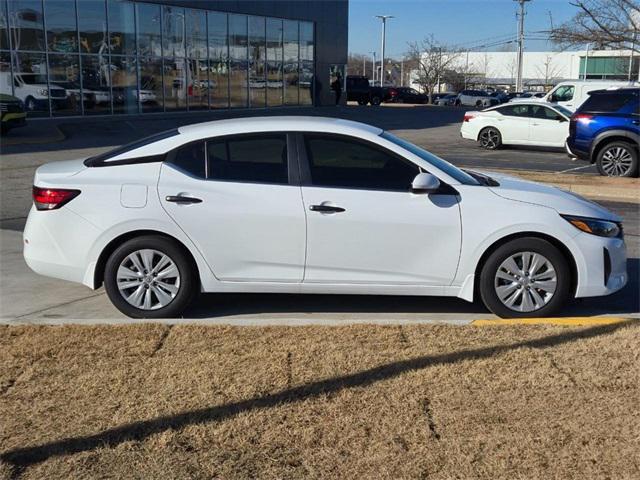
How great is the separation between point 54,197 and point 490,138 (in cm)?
1728

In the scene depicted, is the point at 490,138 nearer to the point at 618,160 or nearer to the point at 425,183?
the point at 618,160

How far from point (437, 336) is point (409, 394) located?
1031mm

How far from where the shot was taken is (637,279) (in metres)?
7.24

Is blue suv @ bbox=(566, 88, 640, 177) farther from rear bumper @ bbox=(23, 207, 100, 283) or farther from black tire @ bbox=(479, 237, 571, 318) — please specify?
rear bumper @ bbox=(23, 207, 100, 283)

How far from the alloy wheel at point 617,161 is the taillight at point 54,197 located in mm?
11707

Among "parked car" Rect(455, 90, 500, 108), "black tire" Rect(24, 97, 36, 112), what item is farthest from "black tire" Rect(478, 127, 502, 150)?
"parked car" Rect(455, 90, 500, 108)

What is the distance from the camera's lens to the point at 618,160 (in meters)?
14.4

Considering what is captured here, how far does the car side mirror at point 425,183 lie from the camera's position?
551 cm

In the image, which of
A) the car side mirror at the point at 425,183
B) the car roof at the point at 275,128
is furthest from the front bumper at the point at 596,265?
the car roof at the point at 275,128

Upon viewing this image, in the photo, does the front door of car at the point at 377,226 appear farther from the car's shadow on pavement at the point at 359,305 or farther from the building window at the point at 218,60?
the building window at the point at 218,60

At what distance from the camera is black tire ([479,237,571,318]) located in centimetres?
566

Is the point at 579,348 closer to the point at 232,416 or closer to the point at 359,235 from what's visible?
the point at 359,235

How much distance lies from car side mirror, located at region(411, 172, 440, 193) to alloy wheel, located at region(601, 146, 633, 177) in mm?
10174

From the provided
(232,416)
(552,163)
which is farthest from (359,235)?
(552,163)
